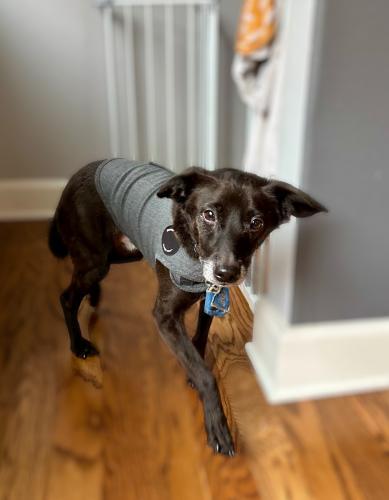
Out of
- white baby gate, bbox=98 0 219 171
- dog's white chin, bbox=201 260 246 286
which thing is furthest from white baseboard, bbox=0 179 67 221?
dog's white chin, bbox=201 260 246 286

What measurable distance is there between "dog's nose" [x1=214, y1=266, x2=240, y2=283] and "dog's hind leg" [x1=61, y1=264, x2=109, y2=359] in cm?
43

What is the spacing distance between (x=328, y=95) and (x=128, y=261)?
2.07ft

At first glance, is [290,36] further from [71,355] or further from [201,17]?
[201,17]

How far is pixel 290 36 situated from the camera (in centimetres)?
100

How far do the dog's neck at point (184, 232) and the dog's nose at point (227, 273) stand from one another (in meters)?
0.10

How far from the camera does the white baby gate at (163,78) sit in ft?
7.04

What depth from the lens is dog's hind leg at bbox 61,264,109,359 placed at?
1.21 m

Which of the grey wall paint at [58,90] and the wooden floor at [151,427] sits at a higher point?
the grey wall paint at [58,90]

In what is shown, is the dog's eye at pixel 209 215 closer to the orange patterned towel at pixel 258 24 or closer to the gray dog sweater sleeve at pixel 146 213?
the gray dog sweater sleeve at pixel 146 213

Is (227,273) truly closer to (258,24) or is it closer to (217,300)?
(217,300)

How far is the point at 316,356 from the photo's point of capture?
1198 millimetres

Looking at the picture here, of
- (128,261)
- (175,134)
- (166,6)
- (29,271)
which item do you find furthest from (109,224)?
(166,6)

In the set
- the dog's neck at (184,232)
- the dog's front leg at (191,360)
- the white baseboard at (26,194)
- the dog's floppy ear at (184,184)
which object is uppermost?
the dog's floppy ear at (184,184)

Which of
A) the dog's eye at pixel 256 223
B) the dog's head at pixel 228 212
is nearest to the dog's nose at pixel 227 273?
the dog's head at pixel 228 212
